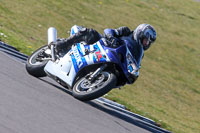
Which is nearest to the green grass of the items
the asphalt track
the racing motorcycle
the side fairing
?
the racing motorcycle

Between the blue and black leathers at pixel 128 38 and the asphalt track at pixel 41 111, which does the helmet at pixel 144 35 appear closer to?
the blue and black leathers at pixel 128 38

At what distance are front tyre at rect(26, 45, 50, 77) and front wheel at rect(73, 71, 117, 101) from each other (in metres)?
0.95

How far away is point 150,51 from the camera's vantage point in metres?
19.0

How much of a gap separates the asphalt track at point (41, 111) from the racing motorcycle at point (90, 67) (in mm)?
245

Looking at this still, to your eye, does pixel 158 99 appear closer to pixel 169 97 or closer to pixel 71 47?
pixel 169 97

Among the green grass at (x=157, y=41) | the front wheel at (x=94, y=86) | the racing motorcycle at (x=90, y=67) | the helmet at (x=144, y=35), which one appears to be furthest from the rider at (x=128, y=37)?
the green grass at (x=157, y=41)

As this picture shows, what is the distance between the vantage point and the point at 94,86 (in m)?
7.20

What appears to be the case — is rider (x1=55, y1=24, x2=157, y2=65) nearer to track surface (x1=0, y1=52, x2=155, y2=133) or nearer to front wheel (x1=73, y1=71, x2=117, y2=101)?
front wheel (x1=73, y1=71, x2=117, y2=101)

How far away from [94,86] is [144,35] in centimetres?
139

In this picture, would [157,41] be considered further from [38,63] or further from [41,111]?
[41,111]

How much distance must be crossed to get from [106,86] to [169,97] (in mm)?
7562

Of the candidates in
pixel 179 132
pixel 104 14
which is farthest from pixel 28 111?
pixel 104 14

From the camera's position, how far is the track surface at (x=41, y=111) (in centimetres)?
490

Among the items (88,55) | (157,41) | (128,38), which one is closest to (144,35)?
→ (128,38)
